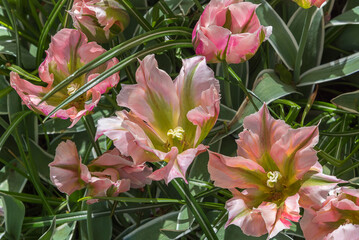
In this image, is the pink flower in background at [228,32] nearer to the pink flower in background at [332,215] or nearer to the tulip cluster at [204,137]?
the tulip cluster at [204,137]

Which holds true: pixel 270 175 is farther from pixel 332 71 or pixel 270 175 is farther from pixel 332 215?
pixel 332 71

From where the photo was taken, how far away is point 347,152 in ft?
2.92

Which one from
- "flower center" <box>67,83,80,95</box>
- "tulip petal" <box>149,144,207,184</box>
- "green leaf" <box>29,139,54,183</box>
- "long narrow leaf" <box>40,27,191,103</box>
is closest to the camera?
"tulip petal" <box>149,144,207,184</box>

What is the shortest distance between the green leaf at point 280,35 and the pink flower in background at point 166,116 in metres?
0.27

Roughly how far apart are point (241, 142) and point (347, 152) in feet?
0.96

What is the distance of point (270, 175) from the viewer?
0.70 m

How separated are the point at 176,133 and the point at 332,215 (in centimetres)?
22

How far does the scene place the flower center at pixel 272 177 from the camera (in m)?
0.69

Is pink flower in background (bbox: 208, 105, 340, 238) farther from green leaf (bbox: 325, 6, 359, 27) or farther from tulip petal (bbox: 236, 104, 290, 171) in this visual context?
green leaf (bbox: 325, 6, 359, 27)

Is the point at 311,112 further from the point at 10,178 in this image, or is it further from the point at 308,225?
the point at 10,178

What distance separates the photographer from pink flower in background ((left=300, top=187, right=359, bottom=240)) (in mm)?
649

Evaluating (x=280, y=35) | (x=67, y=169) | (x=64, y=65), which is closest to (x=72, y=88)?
→ (x=64, y=65)

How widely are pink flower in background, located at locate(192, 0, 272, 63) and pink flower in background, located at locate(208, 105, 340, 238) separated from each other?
105 millimetres

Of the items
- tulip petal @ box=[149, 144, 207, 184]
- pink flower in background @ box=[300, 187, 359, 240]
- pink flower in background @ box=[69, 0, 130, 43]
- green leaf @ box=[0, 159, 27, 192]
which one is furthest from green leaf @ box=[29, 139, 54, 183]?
pink flower in background @ box=[300, 187, 359, 240]
